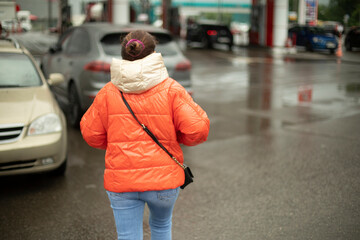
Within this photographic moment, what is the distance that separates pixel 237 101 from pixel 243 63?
10.8 m

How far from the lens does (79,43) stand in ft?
29.2

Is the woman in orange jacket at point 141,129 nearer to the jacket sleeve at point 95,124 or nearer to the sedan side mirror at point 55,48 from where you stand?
the jacket sleeve at point 95,124

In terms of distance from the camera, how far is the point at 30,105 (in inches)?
213

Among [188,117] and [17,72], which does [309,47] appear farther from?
[188,117]

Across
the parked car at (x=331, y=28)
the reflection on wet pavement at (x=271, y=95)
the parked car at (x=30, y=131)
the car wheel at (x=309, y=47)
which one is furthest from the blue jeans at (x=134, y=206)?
the car wheel at (x=309, y=47)

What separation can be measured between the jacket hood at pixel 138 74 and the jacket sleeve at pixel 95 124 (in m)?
0.18

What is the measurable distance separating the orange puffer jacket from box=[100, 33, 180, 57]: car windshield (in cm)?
512

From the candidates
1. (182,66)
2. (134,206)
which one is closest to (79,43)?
(182,66)

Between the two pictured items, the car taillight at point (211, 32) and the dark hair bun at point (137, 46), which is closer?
the dark hair bun at point (137, 46)

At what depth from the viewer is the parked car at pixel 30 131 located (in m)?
4.99

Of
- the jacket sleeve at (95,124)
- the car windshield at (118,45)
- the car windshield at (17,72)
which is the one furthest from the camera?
the car windshield at (118,45)

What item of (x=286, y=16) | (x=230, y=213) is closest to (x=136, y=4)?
(x=286, y=16)

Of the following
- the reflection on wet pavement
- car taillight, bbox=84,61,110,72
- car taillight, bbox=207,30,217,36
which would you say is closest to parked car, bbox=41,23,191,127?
car taillight, bbox=84,61,110,72

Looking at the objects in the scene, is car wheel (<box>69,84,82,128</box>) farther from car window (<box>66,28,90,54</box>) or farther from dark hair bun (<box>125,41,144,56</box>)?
dark hair bun (<box>125,41,144,56</box>)
